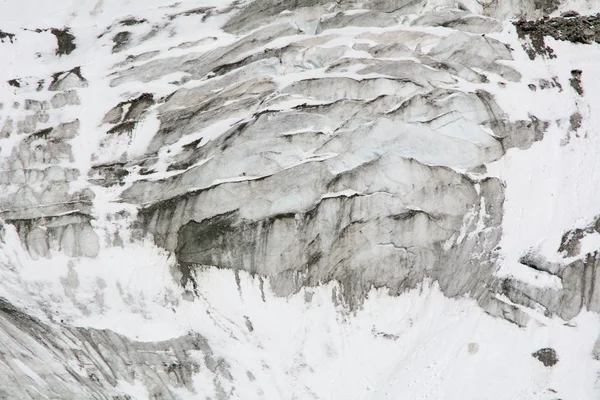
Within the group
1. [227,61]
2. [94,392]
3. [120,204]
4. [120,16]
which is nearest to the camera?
[94,392]

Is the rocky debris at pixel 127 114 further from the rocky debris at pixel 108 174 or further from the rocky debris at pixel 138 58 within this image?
the rocky debris at pixel 138 58

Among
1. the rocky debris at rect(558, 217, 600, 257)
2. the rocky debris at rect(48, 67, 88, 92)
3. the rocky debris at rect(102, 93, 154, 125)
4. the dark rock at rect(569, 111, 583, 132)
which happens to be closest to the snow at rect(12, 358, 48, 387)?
the rocky debris at rect(102, 93, 154, 125)

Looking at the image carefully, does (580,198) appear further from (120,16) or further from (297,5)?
(120,16)

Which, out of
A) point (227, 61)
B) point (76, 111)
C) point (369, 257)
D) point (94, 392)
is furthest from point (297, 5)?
point (94, 392)

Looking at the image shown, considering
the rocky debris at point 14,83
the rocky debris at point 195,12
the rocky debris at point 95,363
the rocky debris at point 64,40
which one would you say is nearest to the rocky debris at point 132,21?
the rocky debris at point 195,12

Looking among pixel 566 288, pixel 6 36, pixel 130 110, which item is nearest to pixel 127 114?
pixel 130 110

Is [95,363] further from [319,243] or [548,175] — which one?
[548,175]
